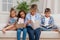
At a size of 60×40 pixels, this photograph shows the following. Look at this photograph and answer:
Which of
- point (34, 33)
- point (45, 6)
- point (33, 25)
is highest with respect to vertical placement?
point (45, 6)

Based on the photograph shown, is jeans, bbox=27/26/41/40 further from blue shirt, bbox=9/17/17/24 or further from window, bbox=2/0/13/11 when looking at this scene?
window, bbox=2/0/13/11

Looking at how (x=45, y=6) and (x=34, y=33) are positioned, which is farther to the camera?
(x=45, y=6)

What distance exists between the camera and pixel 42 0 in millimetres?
6133

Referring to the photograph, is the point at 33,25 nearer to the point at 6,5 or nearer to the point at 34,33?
the point at 34,33

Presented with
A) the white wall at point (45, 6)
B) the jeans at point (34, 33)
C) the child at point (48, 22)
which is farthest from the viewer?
the white wall at point (45, 6)

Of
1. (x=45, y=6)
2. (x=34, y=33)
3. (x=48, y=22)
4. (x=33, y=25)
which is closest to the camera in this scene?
(x=34, y=33)

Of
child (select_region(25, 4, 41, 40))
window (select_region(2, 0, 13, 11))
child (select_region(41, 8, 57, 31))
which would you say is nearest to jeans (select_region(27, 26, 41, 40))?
child (select_region(25, 4, 41, 40))

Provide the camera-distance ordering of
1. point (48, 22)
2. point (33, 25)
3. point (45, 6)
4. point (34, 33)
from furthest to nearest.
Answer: point (45, 6), point (48, 22), point (33, 25), point (34, 33)

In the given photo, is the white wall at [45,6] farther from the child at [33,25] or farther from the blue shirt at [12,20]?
the child at [33,25]

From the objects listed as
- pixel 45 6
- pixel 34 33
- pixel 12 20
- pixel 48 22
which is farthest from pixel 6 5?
pixel 34 33

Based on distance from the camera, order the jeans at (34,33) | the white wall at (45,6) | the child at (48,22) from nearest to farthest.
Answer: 1. the jeans at (34,33)
2. the child at (48,22)
3. the white wall at (45,6)

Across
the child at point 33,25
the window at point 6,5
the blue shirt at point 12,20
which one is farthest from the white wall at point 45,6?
the child at point 33,25

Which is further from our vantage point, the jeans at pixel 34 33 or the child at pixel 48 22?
the child at pixel 48 22

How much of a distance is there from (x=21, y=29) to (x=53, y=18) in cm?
98
